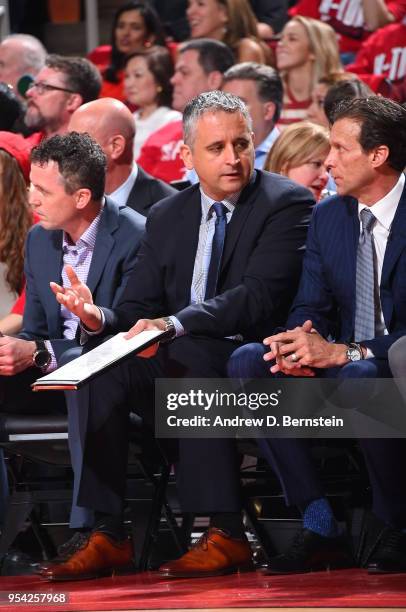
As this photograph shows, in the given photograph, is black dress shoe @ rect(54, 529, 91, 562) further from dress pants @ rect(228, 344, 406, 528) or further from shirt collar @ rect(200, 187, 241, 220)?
shirt collar @ rect(200, 187, 241, 220)

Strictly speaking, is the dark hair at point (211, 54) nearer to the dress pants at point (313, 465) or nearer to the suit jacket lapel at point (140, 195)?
the suit jacket lapel at point (140, 195)

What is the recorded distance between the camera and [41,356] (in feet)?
12.2

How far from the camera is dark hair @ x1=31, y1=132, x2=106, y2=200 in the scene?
12.5 feet

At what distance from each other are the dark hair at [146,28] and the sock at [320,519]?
4409 mm

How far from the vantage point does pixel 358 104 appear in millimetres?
3518

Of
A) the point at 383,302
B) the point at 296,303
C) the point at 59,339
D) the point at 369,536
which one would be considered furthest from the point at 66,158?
the point at 369,536

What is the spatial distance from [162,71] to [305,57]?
0.76m

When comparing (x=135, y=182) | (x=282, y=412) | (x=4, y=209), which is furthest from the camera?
(x=135, y=182)

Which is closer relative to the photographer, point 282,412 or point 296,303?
point 282,412

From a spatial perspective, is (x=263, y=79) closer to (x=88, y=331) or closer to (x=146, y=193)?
(x=146, y=193)

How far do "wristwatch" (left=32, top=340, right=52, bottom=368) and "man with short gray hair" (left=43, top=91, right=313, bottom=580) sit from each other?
26cm

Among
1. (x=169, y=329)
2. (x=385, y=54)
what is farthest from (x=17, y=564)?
(x=385, y=54)

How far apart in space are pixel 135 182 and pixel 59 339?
1026 millimetres

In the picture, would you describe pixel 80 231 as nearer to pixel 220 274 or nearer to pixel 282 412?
pixel 220 274
